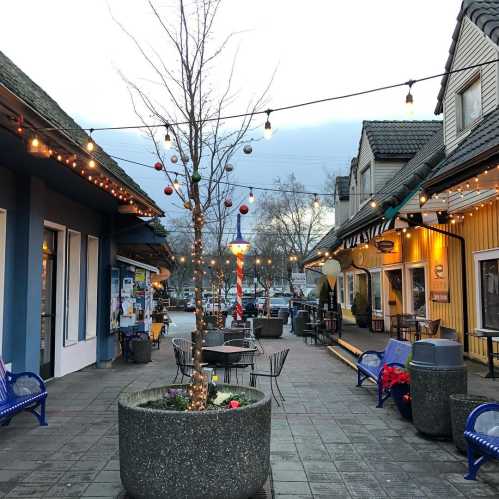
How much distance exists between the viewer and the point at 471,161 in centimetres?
635

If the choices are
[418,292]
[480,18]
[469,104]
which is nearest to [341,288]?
[418,292]

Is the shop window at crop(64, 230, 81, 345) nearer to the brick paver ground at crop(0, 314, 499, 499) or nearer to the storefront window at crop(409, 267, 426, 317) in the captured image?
the brick paver ground at crop(0, 314, 499, 499)

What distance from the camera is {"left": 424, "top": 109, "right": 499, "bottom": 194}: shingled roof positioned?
6154mm

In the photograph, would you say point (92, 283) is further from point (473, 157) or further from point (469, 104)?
point (469, 104)

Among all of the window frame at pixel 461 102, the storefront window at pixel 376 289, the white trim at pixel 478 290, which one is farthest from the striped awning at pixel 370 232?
the window frame at pixel 461 102

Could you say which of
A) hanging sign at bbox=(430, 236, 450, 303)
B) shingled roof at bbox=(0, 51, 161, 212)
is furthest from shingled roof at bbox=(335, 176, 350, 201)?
shingled roof at bbox=(0, 51, 161, 212)

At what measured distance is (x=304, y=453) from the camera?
504 cm

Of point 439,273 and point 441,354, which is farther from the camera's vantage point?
point 439,273

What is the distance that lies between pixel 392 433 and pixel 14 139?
5.42 metres

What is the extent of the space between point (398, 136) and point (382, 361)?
35.6ft

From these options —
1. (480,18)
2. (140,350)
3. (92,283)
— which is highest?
(480,18)

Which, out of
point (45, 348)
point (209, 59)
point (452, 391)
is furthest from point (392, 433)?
point (45, 348)

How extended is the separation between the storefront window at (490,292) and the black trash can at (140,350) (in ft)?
22.9

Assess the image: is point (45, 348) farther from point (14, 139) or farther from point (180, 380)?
point (14, 139)
